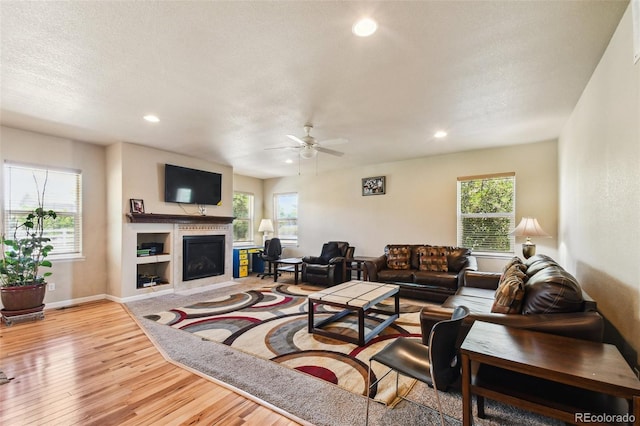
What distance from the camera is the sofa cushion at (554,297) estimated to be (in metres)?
1.82

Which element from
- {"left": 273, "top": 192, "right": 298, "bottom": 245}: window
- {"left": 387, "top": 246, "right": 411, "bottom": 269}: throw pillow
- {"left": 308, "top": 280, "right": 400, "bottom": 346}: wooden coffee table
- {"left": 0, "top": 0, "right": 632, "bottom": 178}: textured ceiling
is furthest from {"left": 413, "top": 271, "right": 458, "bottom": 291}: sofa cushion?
{"left": 273, "top": 192, "right": 298, "bottom": 245}: window

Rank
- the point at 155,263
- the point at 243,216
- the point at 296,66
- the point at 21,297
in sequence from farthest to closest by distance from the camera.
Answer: the point at 243,216 < the point at 155,263 < the point at 21,297 < the point at 296,66

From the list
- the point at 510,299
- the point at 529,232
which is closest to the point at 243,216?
the point at 529,232

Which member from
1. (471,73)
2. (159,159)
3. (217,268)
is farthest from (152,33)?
(217,268)

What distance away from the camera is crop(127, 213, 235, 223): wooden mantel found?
15.7 ft

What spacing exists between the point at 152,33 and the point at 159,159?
3661 mm

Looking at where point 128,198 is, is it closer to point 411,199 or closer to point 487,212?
point 411,199

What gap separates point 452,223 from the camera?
551 centimetres

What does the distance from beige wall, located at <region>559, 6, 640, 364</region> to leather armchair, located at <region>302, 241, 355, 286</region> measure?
3620 mm

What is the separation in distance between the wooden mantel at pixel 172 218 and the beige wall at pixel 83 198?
745 millimetres

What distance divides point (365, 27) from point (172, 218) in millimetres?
4649

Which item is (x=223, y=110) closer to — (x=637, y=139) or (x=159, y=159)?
(x=159, y=159)

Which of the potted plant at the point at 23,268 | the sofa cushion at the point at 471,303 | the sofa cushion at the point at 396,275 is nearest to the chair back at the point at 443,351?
the sofa cushion at the point at 471,303

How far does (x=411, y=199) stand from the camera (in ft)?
19.6
